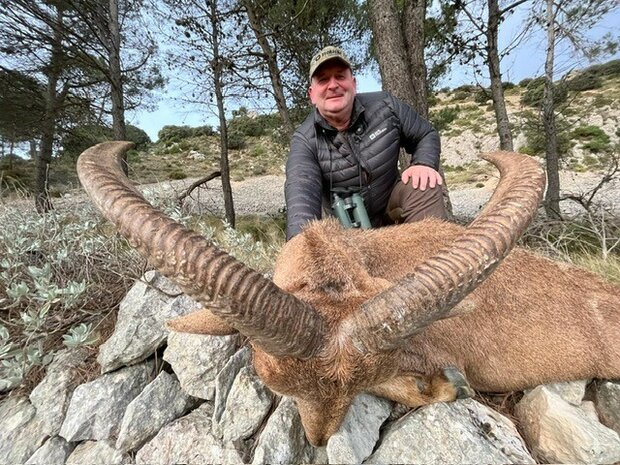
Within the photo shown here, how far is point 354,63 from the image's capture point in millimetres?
11719

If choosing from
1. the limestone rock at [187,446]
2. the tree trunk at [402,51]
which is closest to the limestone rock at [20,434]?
the limestone rock at [187,446]

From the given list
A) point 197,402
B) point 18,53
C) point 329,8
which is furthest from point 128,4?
point 197,402

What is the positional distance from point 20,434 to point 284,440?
234 cm

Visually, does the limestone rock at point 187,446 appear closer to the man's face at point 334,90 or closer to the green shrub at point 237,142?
the man's face at point 334,90

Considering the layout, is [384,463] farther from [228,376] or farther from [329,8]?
[329,8]

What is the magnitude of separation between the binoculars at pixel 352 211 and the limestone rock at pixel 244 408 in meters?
2.09

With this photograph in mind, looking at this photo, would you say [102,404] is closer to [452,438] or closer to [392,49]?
[452,438]

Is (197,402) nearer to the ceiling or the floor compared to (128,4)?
nearer to the floor

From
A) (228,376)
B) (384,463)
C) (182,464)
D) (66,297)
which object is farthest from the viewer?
(66,297)

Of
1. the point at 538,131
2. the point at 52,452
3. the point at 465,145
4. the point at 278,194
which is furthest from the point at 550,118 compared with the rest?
the point at 465,145

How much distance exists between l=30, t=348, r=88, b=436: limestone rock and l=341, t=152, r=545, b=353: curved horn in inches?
106

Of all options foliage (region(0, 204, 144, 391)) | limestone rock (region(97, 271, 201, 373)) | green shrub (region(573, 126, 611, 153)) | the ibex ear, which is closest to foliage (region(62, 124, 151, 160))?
foliage (region(0, 204, 144, 391))

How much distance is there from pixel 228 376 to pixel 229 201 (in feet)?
30.6

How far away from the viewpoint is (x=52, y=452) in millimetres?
→ 2826
